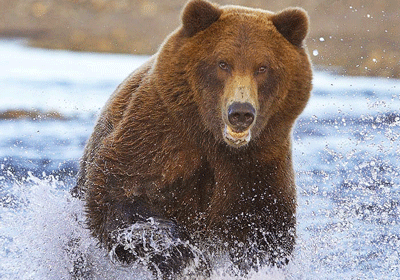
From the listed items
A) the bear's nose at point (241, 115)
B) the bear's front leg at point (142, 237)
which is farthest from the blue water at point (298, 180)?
the bear's nose at point (241, 115)

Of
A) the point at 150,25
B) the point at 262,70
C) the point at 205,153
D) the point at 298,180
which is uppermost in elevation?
the point at 262,70

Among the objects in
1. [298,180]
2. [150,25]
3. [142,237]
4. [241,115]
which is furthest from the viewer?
[150,25]

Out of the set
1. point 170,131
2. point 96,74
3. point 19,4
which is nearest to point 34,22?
point 19,4

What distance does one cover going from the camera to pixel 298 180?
29.7ft

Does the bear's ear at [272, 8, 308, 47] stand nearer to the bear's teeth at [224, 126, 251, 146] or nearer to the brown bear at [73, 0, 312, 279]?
the brown bear at [73, 0, 312, 279]

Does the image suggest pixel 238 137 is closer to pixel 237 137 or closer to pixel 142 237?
pixel 237 137

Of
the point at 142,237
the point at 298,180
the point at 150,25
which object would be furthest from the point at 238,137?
the point at 150,25

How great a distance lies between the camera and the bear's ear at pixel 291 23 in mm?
4938

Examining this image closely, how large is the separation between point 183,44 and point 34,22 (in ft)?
70.5

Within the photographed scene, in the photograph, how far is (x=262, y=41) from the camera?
4816 millimetres

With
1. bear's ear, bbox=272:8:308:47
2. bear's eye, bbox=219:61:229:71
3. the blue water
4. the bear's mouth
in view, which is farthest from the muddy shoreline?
the bear's mouth

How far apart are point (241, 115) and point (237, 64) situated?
1.55ft

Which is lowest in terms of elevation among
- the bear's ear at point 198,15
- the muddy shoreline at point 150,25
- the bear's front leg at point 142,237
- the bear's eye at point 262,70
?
the muddy shoreline at point 150,25

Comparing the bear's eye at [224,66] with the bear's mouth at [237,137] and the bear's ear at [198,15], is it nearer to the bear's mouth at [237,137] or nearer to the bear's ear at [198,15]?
the bear's ear at [198,15]
